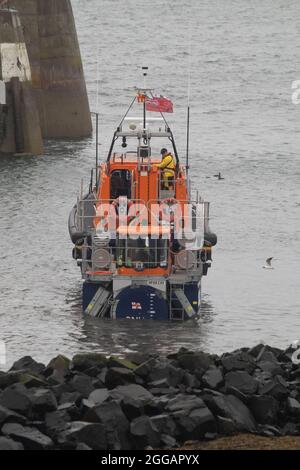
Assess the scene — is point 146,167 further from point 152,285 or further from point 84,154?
point 84,154

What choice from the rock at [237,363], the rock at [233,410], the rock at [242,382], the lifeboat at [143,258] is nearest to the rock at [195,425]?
the rock at [233,410]

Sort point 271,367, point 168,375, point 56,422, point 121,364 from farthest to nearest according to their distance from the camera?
point 271,367 < point 121,364 < point 168,375 < point 56,422

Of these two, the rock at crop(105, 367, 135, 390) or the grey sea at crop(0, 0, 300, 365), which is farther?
the grey sea at crop(0, 0, 300, 365)

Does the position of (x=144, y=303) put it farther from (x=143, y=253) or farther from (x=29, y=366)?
(x=29, y=366)

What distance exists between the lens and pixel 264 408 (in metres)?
16.5

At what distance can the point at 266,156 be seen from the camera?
4491 cm

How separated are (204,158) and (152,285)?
67.0 feet

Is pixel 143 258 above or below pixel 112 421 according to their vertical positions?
above

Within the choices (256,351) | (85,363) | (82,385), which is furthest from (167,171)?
(82,385)

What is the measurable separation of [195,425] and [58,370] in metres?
2.83

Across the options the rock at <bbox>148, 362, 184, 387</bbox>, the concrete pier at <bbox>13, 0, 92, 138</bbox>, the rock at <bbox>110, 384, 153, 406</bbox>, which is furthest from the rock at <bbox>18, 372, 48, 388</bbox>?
the concrete pier at <bbox>13, 0, 92, 138</bbox>

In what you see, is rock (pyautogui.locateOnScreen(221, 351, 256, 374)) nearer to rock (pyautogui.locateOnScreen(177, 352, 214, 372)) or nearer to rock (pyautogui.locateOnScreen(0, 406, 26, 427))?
rock (pyautogui.locateOnScreen(177, 352, 214, 372))

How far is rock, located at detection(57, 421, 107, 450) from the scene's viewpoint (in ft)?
49.5

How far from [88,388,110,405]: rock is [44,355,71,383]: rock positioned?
0.93 m
